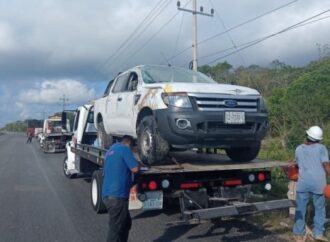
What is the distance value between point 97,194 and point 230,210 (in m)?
3.02

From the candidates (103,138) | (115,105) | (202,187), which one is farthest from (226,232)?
(103,138)

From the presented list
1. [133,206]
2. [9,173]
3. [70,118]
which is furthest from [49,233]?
[9,173]

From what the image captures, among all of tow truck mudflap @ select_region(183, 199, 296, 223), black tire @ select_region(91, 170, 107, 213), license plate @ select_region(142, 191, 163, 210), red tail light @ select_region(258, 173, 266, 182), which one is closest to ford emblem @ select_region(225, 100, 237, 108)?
red tail light @ select_region(258, 173, 266, 182)

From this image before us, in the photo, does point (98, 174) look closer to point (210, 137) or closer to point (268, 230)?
point (210, 137)

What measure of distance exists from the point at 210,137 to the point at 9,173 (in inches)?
438

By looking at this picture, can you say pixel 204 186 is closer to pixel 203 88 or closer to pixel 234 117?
pixel 234 117

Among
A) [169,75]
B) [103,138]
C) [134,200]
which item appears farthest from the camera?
[103,138]

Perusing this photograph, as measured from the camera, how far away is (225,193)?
7.60m

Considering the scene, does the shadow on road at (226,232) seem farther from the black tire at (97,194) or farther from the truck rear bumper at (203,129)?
the black tire at (97,194)

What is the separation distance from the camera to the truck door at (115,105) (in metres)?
9.41

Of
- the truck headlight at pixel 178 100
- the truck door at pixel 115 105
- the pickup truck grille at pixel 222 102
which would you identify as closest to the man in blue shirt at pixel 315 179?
the pickup truck grille at pixel 222 102

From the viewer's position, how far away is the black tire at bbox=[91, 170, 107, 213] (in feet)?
28.3

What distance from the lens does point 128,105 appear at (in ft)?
29.0

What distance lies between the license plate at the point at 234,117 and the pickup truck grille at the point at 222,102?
82 mm
